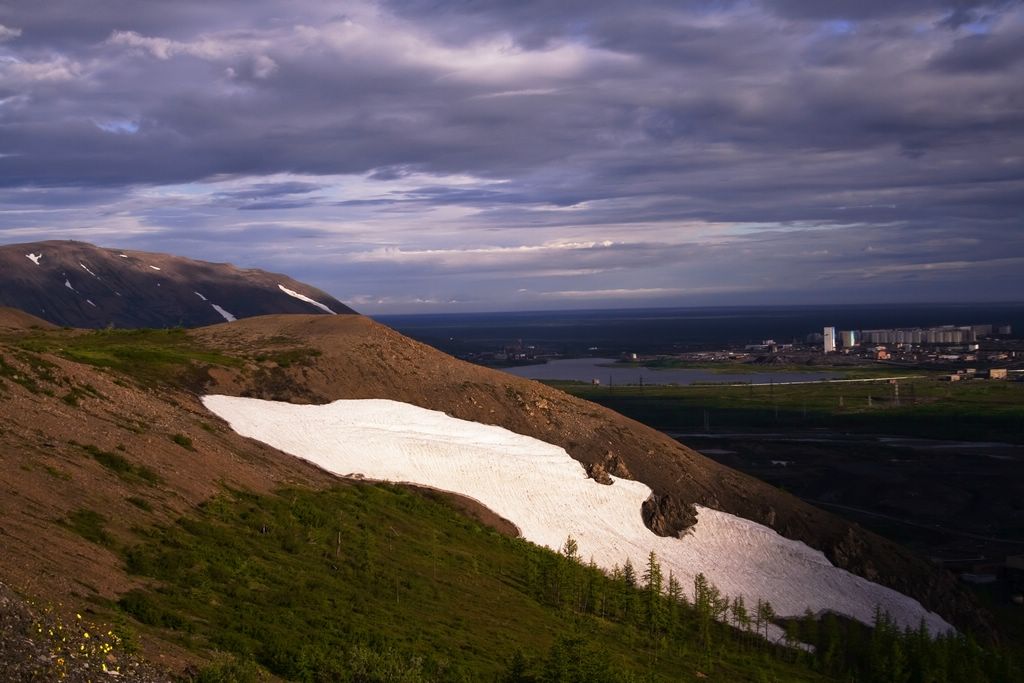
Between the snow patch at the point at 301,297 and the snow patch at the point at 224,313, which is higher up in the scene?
the snow patch at the point at 301,297

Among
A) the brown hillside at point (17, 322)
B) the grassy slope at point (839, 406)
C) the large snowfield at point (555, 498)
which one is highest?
the brown hillside at point (17, 322)

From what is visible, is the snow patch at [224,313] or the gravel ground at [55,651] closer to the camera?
the gravel ground at [55,651]

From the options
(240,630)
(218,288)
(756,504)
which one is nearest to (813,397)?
(218,288)

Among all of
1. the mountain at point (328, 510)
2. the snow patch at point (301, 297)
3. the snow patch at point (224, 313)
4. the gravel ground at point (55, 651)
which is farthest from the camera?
the snow patch at point (301, 297)

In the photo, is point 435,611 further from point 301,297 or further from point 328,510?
point 301,297

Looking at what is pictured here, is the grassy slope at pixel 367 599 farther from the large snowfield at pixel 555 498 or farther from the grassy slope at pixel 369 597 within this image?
the large snowfield at pixel 555 498

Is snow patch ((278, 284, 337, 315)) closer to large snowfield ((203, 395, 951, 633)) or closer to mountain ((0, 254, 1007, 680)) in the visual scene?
mountain ((0, 254, 1007, 680))

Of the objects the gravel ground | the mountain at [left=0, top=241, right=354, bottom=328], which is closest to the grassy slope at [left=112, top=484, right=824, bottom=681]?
the gravel ground

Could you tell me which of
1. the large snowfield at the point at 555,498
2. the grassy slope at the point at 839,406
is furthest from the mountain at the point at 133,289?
the large snowfield at the point at 555,498
